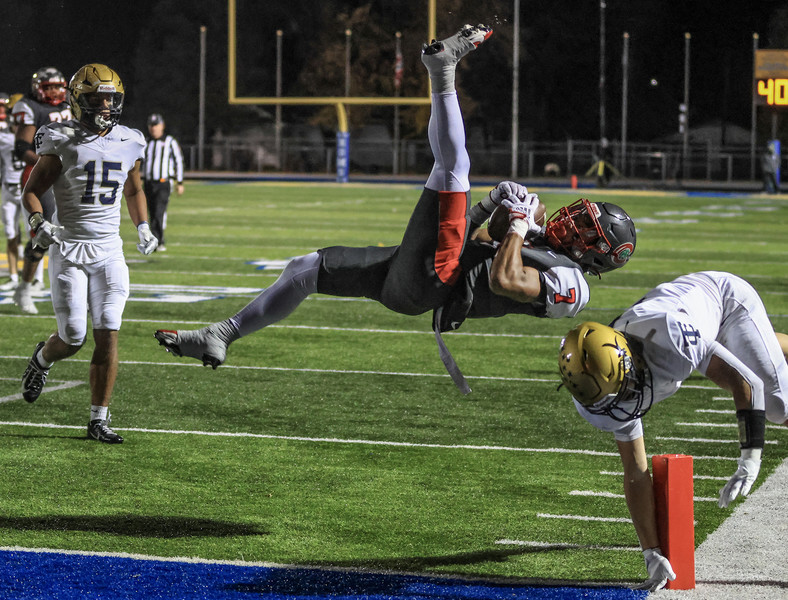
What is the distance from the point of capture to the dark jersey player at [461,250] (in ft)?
16.8

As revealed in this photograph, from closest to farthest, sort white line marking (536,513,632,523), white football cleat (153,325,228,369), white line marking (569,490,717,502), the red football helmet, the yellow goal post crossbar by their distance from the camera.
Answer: white football cleat (153,325,228,369), white line marking (536,513,632,523), white line marking (569,490,717,502), the red football helmet, the yellow goal post crossbar

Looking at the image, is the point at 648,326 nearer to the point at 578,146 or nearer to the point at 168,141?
the point at 168,141

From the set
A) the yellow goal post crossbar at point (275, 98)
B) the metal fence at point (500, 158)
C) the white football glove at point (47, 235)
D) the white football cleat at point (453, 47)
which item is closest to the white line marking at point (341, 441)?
the white football glove at point (47, 235)

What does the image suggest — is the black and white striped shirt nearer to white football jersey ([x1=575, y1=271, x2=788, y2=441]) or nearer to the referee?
the referee

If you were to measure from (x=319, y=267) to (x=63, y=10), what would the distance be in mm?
50262

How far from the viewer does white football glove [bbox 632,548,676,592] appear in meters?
4.70

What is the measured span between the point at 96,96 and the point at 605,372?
3.50m

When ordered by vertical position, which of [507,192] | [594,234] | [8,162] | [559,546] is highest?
[8,162]

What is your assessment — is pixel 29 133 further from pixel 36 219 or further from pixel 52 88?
pixel 36 219

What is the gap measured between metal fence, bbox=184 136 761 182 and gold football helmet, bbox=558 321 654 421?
141 feet

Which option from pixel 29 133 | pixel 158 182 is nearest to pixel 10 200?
pixel 29 133

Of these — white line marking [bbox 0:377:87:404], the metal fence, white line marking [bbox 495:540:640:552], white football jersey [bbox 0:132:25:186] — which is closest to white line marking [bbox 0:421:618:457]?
white line marking [bbox 0:377:87:404]

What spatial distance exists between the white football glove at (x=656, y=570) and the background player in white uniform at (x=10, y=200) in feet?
33.3

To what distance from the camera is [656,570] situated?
185 inches
